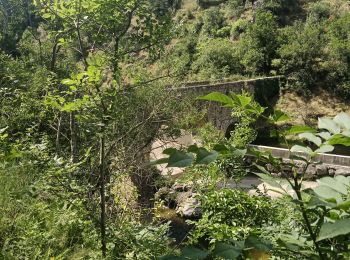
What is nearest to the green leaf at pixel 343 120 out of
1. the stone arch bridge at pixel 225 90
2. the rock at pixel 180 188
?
the stone arch bridge at pixel 225 90

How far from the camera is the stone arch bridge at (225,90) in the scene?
14663 millimetres

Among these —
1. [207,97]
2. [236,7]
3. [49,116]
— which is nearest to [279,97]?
[236,7]

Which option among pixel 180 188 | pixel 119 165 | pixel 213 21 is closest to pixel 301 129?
pixel 119 165

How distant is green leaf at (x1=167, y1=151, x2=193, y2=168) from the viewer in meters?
0.68

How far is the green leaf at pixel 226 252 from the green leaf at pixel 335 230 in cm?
15

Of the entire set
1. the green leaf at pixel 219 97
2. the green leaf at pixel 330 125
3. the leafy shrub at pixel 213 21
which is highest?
the green leaf at pixel 219 97

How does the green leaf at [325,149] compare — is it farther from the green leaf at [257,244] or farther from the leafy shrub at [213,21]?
the leafy shrub at [213,21]

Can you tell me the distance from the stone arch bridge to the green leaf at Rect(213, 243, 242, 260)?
30.7 feet

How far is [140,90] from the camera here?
35.1 feet

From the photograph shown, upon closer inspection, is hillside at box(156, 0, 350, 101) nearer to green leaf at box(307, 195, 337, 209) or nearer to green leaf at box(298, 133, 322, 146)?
green leaf at box(298, 133, 322, 146)

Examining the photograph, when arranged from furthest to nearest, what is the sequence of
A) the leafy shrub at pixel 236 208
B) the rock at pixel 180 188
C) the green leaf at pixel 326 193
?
the rock at pixel 180 188 < the leafy shrub at pixel 236 208 < the green leaf at pixel 326 193

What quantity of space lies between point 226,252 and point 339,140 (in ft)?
1.03

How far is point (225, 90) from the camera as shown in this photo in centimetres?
1911

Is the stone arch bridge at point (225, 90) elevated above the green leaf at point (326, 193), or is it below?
below
